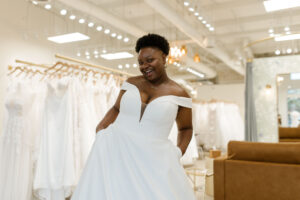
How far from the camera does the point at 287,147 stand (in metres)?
2.98

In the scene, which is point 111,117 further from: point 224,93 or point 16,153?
point 224,93

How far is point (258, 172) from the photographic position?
315cm

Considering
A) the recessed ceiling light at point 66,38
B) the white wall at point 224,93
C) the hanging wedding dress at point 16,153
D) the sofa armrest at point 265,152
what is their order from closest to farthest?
the sofa armrest at point 265,152
the hanging wedding dress at point 16,153
the recessed ceiling light at point 66,38
the white wall at point 224,93

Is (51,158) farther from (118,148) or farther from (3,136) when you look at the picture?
(118,148)

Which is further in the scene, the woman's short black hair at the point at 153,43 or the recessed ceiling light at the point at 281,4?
the recessed ceiling light at the point at 281,4

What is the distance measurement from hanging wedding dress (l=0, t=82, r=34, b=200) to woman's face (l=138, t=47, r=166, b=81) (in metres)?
2.16

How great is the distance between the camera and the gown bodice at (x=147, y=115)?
165 cm

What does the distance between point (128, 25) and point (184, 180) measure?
5462 mm

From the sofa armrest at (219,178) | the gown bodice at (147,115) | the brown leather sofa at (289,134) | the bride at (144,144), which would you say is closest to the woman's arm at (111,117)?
the bride at (144,144)

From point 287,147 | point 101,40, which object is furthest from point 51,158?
point 101,40

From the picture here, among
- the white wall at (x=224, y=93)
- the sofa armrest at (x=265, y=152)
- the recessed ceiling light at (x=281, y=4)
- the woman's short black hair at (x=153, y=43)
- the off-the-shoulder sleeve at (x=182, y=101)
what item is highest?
the recessed ceiling light at (x=281, y=4)

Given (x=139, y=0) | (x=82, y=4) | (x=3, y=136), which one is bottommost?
(x=3, y=136)

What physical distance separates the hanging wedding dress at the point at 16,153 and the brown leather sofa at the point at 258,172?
2214 millimetres

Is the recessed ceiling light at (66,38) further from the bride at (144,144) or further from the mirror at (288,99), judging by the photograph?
the bride at (144,144)
